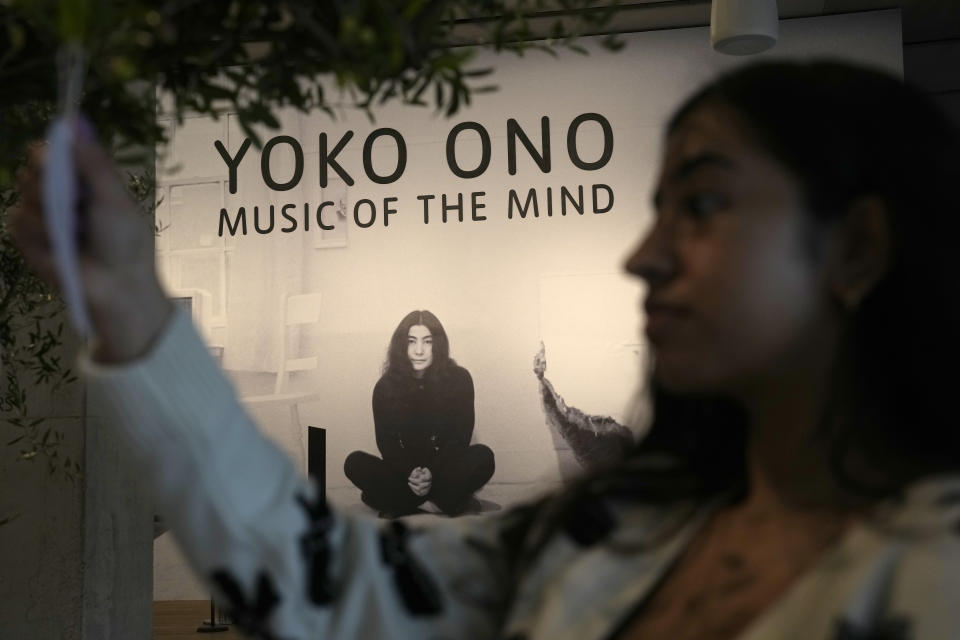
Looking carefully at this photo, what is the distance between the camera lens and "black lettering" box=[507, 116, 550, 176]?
7766mm

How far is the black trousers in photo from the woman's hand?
260 inches

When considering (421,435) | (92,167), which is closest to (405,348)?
(421,435)

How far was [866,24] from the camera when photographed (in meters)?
7.57

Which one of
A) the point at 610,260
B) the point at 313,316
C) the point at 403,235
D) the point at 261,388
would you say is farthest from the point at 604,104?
the point at 261,388

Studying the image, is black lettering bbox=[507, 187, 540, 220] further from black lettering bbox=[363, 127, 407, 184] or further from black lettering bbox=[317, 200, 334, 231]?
black lettering bbox=[317, 200, 334, 231]

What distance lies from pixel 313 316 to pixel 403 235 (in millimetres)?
826

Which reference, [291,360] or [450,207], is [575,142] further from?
[291,360]

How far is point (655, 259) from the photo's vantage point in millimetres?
1117

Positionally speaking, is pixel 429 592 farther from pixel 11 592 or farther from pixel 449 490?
pixel 449 490

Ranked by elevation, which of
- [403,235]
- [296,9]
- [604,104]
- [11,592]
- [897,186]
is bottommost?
[11,592]

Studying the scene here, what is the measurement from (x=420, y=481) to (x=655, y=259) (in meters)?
6.66

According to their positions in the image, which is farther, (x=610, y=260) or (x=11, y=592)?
(x=610, y=260)

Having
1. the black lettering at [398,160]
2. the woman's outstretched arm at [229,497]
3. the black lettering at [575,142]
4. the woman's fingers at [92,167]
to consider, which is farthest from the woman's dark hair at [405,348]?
the woman's fingers at [92,167]

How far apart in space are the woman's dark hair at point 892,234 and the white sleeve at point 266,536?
0.44 m
